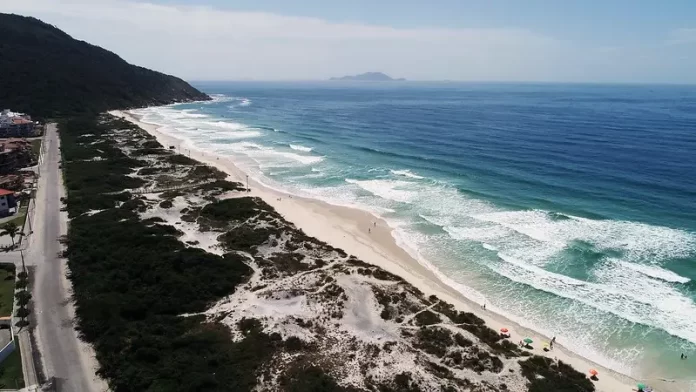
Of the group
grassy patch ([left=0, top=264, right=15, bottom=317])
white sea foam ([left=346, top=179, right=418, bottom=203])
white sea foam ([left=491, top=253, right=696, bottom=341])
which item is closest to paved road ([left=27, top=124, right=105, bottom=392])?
grassy patch ([left=0, top=264, right=15, bottom=317])

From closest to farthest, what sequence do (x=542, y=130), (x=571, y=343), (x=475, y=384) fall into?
(x=475, y=384) → (x=571, y=343) → (x=542, y=130)

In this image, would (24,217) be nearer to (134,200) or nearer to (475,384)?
(134,200)

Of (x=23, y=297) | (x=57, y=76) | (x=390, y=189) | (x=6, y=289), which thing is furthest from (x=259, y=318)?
(x=57, y=76)

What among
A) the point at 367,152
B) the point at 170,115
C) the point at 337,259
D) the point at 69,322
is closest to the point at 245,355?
the point at 69,322

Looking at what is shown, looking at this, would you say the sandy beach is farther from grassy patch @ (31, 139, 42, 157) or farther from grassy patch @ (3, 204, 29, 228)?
grassy patch @ (31, 139, 42, 157)

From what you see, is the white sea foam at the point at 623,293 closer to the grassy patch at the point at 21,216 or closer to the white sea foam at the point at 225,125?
the grassy patch at the point at 21,216

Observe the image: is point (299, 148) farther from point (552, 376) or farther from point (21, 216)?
point (552, 376)
